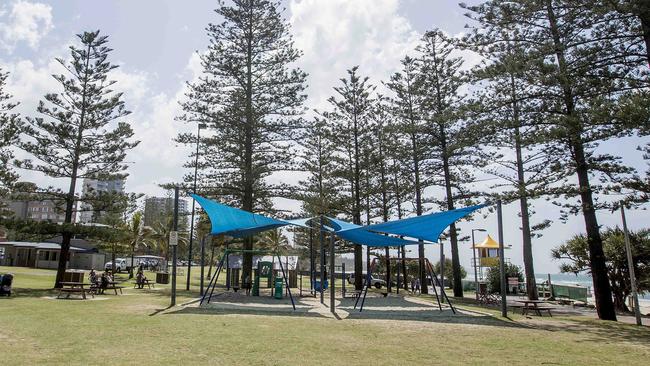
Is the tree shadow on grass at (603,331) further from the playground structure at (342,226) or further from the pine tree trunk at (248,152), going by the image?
the pine tree trunk at (248,152)

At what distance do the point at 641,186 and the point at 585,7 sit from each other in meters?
5.59

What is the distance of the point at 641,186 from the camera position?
13.8m

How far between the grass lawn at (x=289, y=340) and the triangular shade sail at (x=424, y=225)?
2.83m

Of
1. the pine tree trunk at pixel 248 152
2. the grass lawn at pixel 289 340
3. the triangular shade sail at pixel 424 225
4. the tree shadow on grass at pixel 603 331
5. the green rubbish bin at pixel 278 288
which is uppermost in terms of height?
the pine tree trunk at pixel 248 152

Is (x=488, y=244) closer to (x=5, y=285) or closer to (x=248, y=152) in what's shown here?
(x=248, y=152)

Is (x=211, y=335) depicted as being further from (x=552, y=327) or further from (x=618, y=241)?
(x=618, y=241)

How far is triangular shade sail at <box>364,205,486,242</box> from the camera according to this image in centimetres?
1329

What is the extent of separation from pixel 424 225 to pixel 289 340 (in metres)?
6.88

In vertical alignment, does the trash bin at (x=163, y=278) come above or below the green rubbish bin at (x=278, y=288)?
above

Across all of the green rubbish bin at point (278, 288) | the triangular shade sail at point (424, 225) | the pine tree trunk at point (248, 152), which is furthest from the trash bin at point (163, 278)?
the triangular shade sail at point (424, 225)

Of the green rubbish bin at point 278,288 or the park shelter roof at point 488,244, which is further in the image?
the park shelter roof at point 488,244

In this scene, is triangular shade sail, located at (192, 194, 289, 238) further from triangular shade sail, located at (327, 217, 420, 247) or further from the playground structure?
triangular shade sail, located at (327, 217, 420, 247)

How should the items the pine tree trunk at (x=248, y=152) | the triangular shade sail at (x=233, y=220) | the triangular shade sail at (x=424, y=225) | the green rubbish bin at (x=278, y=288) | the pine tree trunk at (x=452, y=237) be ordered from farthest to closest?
the pine tree trunk at (x=452, y=237), the pine tree trunk at (x=248, y=152), the green rubbish bin at (x=278, y=288), the triangular shade sail at (x=233, y=220), the triangular shade sail at (x=424, y=225)

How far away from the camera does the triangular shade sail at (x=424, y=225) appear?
13289 millimetres
